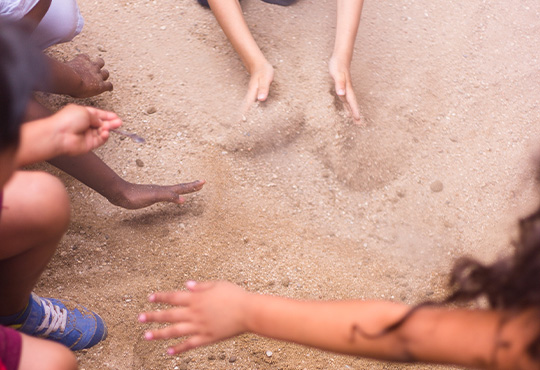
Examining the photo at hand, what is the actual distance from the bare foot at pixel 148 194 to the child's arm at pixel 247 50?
34 centimetres

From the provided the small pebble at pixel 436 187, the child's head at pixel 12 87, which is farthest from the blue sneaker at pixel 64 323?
the small pebble at pixel 436 187

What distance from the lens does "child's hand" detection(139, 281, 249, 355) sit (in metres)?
0.88

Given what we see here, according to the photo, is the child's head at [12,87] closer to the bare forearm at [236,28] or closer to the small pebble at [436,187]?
the bare forearm at [236,28]

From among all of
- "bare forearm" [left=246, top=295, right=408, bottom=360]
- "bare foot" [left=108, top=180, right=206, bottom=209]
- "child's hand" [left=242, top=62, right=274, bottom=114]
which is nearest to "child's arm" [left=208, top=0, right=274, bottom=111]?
"child's hand" [left=242, top=62, right=274, bottom=114]

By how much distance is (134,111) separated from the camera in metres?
1.70

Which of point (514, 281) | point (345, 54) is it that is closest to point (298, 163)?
point (345, 54)

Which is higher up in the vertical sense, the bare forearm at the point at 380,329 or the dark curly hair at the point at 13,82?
the dark curly hair at the point at 13,82

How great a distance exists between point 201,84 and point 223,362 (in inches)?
37.4

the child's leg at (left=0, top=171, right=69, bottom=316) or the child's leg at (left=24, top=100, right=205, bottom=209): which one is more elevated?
the child's leg at (left=0, top=171, right=69, bottom=316)

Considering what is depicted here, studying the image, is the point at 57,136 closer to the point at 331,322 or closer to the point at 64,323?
the point at 64,323

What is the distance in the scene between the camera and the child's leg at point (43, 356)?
82 cm

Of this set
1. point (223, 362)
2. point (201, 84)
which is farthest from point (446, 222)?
point (201, 84)

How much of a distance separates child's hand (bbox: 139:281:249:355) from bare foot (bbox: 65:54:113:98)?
3.07 ft

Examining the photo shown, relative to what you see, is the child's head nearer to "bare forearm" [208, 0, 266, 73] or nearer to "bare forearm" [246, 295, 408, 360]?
"bare forearm" [246, 295, 408, 360]
